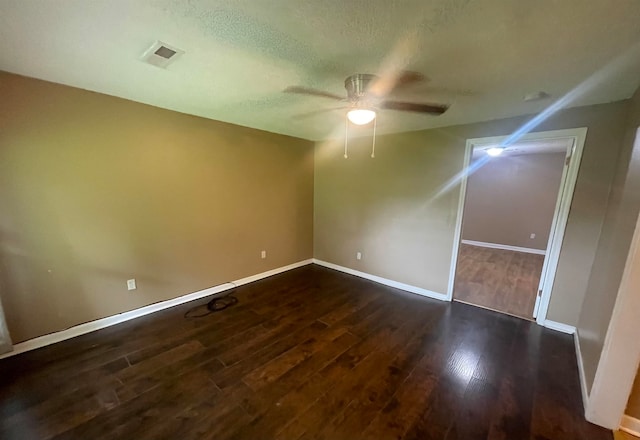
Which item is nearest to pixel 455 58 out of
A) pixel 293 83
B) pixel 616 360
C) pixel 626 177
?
pixel 293 83

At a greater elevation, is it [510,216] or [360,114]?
[360,114]

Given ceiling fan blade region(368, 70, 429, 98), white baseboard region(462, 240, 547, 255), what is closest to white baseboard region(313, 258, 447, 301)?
ceiling fan blade region(368, 70, 429, 98)

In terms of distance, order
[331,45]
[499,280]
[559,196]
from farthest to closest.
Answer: [499,280] < [559,196] < [331,45]

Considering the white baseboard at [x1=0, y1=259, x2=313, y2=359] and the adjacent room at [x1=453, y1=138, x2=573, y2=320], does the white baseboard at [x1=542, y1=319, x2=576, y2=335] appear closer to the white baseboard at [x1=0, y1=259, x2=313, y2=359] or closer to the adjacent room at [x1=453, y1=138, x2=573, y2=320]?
the adjacent room at [x1=453, y1=138, x2=573, y2=320]

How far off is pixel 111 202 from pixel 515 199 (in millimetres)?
7312

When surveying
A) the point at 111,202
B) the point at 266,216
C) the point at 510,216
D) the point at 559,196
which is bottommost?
the point at 510,216

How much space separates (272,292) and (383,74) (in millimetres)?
2867

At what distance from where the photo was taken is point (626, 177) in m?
1.83

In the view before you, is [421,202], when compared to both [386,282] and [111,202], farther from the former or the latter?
[111,202]

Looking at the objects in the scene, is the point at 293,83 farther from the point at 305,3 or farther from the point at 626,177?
the point at 626,177

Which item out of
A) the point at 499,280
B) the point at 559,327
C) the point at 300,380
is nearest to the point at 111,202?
the point at 300,380

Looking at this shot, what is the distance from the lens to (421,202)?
11.2ft

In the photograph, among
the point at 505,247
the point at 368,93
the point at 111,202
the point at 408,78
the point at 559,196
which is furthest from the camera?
the point at 505,247

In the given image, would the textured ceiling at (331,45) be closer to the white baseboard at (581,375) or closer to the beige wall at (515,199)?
the white baseboard at (581,375)
